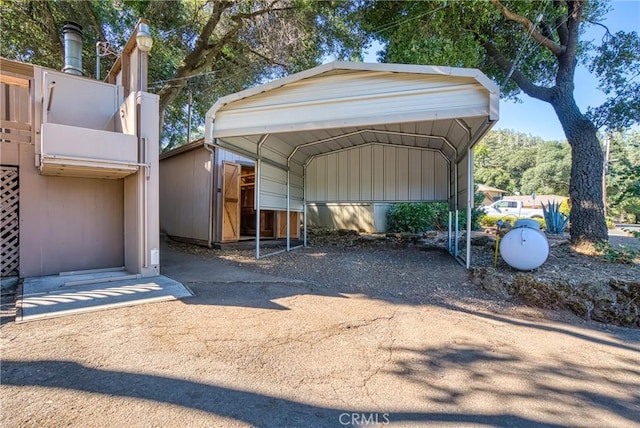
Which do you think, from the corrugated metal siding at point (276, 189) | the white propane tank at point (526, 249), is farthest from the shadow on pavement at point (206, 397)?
the corrugated metal siding at point (276, 189)

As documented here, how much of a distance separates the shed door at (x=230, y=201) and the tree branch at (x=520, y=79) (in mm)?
6968

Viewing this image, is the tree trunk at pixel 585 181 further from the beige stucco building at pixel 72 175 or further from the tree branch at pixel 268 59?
the tree branch at pixel 268 59

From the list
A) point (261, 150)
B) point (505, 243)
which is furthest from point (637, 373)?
point (261, 150)

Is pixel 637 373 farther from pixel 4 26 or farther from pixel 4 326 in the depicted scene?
pixel 4 26

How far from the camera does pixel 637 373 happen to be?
101 inches

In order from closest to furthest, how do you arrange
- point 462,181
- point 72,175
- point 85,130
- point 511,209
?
1. point 85,130
2. point 72,175
3. point 462,181
4. point 511,209

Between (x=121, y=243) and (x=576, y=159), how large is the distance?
28.7ft

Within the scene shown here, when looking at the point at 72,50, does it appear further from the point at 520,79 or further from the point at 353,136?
the point at 520,79

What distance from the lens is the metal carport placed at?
4.54m

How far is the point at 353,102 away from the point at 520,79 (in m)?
4.57

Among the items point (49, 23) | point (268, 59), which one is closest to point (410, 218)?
point (268, 59)

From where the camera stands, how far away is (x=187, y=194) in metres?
9.27

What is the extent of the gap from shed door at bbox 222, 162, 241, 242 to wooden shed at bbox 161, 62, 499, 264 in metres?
0.03

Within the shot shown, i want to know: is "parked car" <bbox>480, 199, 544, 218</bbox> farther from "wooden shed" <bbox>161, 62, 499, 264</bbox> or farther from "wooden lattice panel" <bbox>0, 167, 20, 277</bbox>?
"wooden lattice panel" <bbox>0, 167, 20, 277</bbox>
